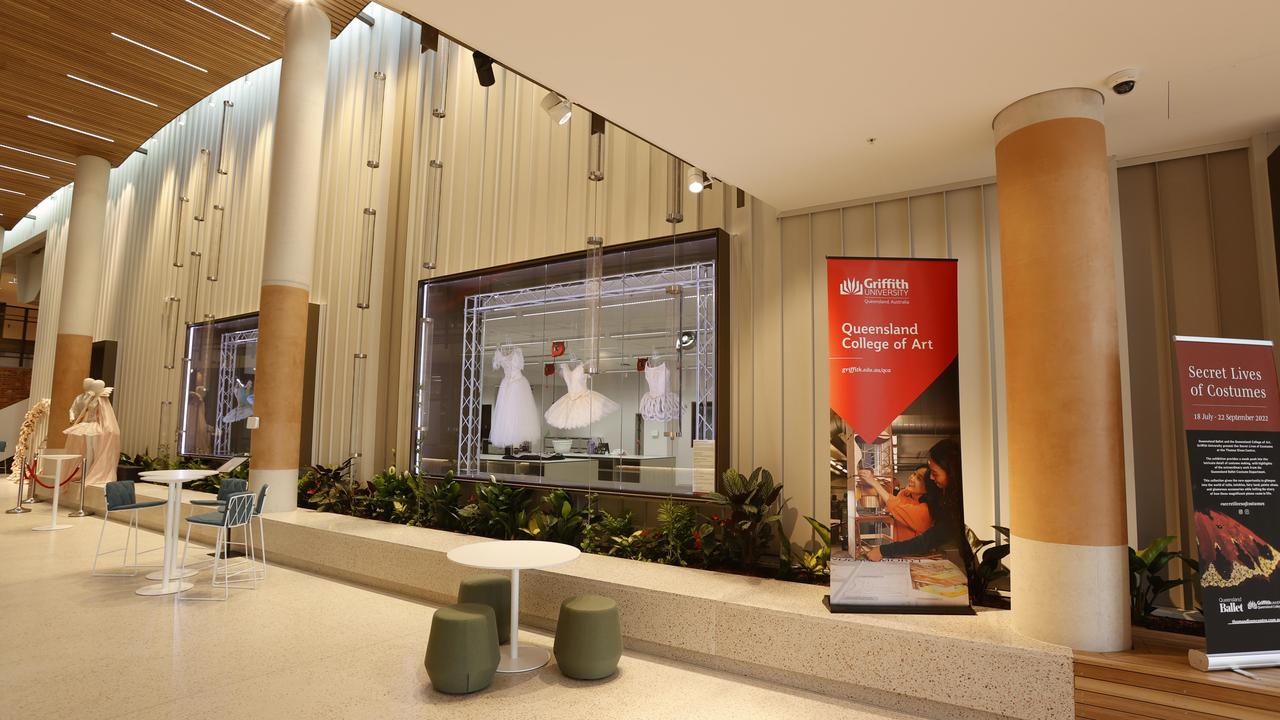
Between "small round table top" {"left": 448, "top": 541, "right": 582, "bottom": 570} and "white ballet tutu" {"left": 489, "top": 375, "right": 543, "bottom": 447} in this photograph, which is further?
"white ballet tutu" {"left": 489, "top": 375, "right": 543, "bottom": 447}

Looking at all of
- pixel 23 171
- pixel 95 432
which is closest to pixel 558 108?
pixel 95 432

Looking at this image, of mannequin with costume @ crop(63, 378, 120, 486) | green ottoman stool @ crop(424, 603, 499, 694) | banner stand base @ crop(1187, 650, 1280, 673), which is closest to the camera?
banner stand base @ crop(1187, 650, 1280, 673)

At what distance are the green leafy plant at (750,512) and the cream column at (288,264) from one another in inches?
204

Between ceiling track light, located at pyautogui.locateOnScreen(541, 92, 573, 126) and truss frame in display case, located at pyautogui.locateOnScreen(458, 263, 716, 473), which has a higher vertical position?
ceiling track light, located at pyautogui.locateOnScreen(541, 92, 573, 126)

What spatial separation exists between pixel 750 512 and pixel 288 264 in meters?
6.14

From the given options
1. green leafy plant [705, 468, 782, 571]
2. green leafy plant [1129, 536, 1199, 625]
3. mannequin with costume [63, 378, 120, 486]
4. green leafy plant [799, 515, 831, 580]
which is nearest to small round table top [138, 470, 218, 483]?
mannequin with costume [63, 378, 120, 486]

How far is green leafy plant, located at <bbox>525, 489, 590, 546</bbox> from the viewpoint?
6316 millimetres

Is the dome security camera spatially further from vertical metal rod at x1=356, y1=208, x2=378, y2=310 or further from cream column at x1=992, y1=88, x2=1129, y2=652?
vertical metal rod at x1=356, y1=208, x2=378, y2=310

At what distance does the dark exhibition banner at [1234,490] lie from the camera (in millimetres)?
3303

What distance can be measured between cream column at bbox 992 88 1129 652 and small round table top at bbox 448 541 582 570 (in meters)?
2.63

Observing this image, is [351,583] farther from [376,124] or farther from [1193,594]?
[1193,594]

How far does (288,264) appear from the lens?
26.3ft

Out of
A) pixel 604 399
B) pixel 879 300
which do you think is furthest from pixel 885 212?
pixel 604 399

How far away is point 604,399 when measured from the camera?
6543 millimetres
